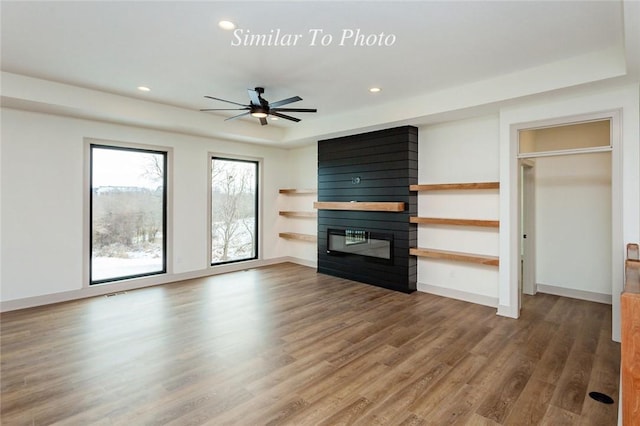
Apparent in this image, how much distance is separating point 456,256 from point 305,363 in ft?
9.47

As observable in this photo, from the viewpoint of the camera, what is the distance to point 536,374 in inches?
113

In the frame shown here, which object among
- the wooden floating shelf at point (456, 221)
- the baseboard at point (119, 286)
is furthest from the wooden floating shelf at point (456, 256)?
the baseboard at point (119, 286)

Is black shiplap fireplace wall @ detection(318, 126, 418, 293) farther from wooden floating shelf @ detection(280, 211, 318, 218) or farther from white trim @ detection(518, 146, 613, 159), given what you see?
white trim @ detection(518, 146, 613, 159)

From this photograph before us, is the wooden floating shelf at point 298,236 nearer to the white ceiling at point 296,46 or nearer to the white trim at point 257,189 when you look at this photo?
the white trim at point 257,189

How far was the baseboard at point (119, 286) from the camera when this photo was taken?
4.62 metres

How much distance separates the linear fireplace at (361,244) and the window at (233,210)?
1.91 meters

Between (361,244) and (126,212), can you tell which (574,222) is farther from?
(126,212)

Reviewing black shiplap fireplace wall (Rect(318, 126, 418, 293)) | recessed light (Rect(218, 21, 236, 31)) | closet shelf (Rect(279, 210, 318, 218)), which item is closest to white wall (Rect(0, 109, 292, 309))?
closet shelf (Rect(279, 210, 318, 218))

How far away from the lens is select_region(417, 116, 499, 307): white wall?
479 cm

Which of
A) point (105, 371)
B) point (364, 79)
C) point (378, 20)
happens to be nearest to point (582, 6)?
point (378, 20)

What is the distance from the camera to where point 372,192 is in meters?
5.86

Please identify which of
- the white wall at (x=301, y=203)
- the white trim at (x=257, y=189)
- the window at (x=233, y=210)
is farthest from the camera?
the white wall at (x=301, y=203)

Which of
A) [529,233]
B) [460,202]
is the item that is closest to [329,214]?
[460,202]

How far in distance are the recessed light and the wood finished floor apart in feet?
9.83
